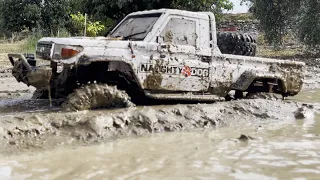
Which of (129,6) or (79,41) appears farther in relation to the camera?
(129,6)

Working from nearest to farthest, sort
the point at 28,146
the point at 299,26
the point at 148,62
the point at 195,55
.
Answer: the point at 28,146 → the point at 148,62 → the point at 195,55 → the point at 299,26

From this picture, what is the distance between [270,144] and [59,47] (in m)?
3.11

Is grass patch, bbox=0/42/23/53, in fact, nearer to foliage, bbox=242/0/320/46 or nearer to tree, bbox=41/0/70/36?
tree, bbox=41/0/70/36

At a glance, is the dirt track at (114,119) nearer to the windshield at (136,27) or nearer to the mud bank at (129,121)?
the mud bank at (129,121)

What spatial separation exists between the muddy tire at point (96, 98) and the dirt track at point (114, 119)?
0.17 m

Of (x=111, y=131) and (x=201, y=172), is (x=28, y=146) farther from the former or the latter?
(x=201, y=172)

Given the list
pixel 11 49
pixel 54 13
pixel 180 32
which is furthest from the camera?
pixel 54 13

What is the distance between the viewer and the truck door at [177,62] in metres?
6.78

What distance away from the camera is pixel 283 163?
4.70m

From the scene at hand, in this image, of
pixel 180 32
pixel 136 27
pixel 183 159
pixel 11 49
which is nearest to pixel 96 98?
pixel 136 27

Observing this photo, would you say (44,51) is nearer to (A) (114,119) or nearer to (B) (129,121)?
(A) (114,119)

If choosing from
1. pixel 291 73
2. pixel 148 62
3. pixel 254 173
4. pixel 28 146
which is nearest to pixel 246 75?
pixel 291 73

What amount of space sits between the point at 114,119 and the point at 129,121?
0.73 ft

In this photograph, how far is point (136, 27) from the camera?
737 cm
